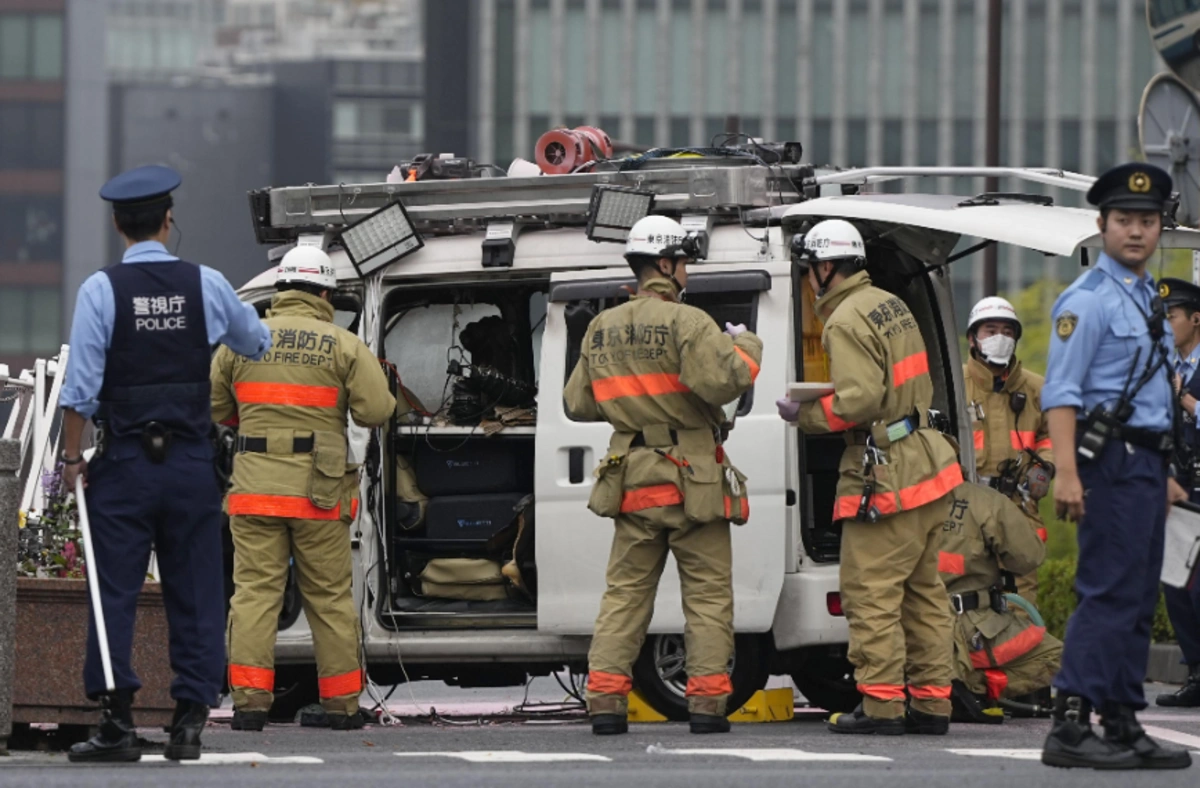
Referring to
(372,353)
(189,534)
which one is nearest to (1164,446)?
(189,534)

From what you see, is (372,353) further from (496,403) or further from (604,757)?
(604,757)

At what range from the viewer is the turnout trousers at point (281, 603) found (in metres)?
9.52

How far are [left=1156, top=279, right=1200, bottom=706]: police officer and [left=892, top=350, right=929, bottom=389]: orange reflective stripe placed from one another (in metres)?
2.44

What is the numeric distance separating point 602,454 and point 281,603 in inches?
54.3

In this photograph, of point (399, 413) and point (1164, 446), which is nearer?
point (1164, 446)

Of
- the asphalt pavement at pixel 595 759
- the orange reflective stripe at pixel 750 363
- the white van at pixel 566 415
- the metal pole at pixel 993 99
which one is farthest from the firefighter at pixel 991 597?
the metal pole at pixel 993 99

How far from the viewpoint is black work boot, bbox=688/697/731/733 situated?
8.91 metres

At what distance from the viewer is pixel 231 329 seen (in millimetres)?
7926

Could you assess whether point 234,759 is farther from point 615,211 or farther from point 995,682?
point 995,682

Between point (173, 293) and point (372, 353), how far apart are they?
2199mm

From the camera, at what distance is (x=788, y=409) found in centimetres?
886

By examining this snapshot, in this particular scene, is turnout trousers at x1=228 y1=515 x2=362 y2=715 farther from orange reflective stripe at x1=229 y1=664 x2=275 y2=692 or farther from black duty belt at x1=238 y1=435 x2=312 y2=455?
black duty belt at x1=238 y1=435 x2=312 y2=455

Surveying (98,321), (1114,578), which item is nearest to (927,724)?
(1114,578)

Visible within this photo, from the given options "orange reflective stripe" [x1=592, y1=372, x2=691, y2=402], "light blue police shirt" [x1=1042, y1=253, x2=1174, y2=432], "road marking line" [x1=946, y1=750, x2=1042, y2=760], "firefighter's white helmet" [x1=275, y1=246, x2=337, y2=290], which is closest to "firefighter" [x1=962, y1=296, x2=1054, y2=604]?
"orange reflective stripe" [x1=592, y1=372, x2=691, y2=402]
